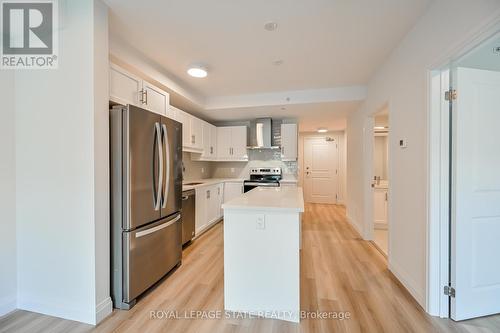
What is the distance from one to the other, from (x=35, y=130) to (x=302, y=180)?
21.0ft

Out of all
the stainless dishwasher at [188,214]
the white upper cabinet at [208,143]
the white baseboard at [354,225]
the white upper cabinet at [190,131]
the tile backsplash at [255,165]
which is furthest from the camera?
the tile backsplash at [255,165]

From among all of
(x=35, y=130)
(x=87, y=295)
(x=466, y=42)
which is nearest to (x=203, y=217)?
(x=87, y=295)

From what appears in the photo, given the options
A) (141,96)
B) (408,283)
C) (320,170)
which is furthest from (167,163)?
(320,170)

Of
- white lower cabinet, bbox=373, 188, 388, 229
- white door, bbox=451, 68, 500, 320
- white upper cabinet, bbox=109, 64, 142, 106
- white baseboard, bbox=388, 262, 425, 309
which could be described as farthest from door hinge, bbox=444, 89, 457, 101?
white upper cabinet, bbox=109, 64, 142, 106

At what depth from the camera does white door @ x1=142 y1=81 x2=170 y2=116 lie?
2.47 meters

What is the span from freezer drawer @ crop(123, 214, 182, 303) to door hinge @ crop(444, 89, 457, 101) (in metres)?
2.78

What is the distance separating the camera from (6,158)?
178 centimetres

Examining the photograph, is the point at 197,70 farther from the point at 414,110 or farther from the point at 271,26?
the point at 414,110

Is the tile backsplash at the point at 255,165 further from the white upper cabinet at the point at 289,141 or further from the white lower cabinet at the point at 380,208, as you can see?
the white lower cabinet at the point at 380,208

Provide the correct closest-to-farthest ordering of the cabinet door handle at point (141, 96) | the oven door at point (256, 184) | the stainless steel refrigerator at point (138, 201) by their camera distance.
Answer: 1. the stainless steel refrigerator at point (138, 201)
2. the cabinet door handle at point (141, 96)
3. the oven door at point (256, 184)

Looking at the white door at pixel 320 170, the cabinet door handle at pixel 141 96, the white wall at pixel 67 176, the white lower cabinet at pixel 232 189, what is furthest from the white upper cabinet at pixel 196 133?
the white door at pixel 320 170

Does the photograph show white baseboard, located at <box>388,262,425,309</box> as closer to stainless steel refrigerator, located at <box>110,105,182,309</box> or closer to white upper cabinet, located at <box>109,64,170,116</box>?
stainless steel refrigerator, located at <box>110,105,182,309</box>

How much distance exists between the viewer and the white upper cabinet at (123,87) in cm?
201

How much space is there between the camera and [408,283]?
210 centimetres
